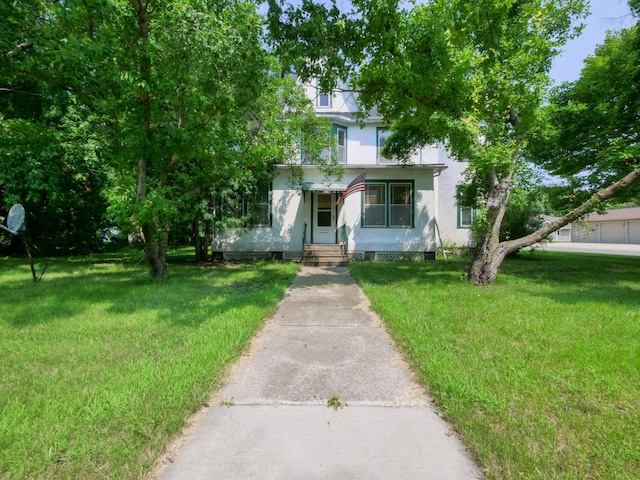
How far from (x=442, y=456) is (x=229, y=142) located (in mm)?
7986

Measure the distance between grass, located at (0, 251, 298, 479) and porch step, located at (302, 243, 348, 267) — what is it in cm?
517

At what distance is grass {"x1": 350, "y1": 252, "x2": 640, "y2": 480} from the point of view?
6.15 feet

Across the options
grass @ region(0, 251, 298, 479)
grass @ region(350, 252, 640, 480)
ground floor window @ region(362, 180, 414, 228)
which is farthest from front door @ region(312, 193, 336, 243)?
grass @ region(350, 252, 640, 480)

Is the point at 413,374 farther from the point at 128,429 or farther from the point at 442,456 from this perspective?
the point at 128,429

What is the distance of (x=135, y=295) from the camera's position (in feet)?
20.3

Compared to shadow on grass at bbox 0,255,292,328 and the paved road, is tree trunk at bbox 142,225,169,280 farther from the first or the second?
the paved road

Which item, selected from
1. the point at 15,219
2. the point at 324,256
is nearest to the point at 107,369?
the point at 15,219

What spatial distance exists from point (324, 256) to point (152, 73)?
7926mm

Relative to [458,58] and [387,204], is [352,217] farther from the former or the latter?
[458,58]

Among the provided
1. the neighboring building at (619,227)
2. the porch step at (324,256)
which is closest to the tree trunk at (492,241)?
the porch step at (324,256)

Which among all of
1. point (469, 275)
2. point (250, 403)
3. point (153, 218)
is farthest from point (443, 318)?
point (153, 218)

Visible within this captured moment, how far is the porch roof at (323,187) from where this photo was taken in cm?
1214

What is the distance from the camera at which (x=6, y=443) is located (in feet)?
6.35

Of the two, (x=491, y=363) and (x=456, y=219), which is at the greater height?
(x=456, y=219)
